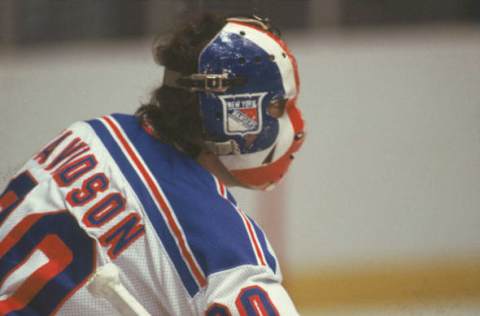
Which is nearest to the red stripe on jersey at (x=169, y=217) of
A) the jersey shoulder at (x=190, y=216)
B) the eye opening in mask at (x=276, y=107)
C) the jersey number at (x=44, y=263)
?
the jersey shoulder at (x=190, y=216)

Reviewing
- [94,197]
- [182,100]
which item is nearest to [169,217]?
[94,197]

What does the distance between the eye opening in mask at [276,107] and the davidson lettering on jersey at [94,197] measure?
32 cm

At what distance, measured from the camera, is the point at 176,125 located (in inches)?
56.7

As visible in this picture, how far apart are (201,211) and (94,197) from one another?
0.18 m

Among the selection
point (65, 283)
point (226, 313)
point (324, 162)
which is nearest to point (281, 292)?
point (226, 313)

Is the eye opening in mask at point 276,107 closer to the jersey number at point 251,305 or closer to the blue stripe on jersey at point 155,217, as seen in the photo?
the blue stripe on jersey at point 155,217

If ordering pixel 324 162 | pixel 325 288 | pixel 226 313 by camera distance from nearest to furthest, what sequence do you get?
pixel 226 313, pixel 325 288, pixel 324 162

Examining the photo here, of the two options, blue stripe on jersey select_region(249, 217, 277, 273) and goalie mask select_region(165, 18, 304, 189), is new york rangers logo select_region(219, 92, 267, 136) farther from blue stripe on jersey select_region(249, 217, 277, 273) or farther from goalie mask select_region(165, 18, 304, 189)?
blue stripe on jersey select_region(249, 217, 277, 273)

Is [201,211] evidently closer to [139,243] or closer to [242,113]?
[139,243]

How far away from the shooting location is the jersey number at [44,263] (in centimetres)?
130

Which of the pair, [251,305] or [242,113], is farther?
[242,113]

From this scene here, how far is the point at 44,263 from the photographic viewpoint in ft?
4.31

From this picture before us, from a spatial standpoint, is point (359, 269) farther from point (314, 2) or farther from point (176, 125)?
point (176, 125)

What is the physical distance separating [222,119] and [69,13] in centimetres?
123
